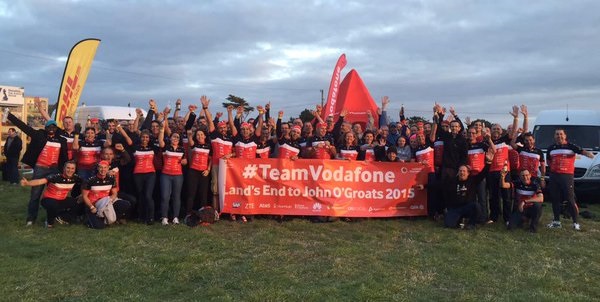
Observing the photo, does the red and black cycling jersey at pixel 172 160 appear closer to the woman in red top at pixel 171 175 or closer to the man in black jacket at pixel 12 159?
the woman in red top at pixel 171 175

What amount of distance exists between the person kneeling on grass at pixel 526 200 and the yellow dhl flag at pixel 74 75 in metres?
12.5

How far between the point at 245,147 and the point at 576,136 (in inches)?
362

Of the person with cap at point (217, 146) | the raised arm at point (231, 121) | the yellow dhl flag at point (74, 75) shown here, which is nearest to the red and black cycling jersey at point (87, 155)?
the person with cap at point (217, 146)

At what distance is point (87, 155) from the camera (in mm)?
8547

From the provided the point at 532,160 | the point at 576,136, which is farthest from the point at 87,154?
the point at 576,136

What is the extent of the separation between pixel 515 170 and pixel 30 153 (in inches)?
355

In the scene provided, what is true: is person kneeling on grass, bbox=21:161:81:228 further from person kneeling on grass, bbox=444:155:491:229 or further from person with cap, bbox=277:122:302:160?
person kneeling on grass, bbox=444:155:491:229

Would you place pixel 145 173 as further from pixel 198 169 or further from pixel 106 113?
pixel 106 113

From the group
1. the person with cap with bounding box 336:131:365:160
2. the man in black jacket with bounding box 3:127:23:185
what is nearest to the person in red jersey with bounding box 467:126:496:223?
the person with cap with bounding box 336:131:365:160

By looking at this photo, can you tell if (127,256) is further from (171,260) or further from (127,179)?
(127,179)

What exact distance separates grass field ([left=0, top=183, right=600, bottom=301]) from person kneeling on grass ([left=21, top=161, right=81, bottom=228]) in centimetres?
29

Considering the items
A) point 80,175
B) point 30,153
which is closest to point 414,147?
point 80,175

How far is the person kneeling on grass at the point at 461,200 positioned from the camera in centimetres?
816

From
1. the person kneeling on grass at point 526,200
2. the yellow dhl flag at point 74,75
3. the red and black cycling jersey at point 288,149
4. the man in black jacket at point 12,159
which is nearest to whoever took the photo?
the person kneeling on grass at point 526,200
